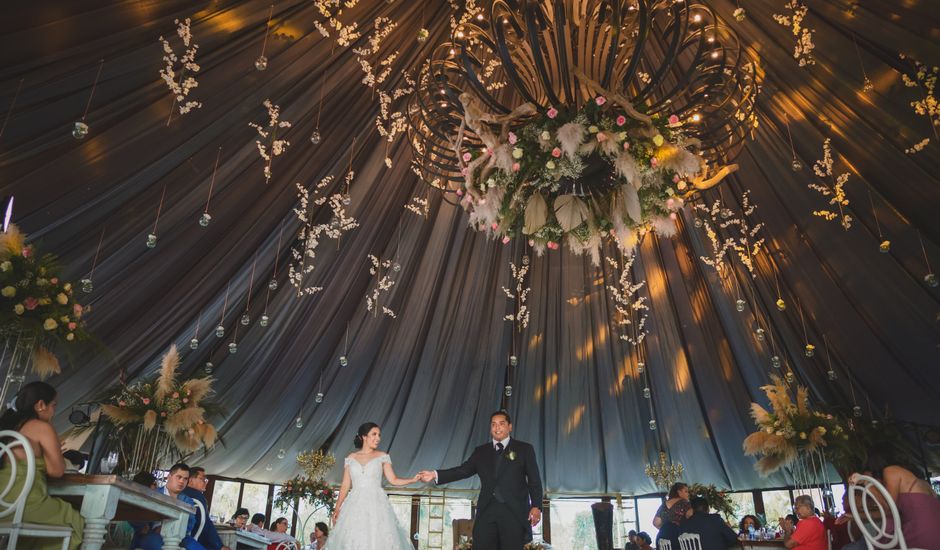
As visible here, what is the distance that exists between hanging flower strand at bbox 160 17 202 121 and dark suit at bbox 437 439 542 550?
9.28ft

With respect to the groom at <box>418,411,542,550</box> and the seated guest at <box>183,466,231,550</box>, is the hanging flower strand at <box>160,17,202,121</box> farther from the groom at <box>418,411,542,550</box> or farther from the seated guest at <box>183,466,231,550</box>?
the groom at <box>418,411,542,550</box>

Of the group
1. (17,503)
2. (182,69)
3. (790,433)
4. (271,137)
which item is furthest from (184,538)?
(790,433)

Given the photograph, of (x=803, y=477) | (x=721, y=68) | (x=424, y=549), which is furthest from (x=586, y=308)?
(x=424, y=549)

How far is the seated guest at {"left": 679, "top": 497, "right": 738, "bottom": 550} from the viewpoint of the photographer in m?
4.38

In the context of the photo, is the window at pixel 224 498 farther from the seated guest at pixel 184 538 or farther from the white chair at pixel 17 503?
the white chair at pixel 17 503

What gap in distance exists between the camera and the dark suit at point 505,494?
11.6 ft

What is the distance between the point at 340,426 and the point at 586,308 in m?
4.03

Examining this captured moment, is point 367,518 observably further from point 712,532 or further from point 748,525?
point 748,525

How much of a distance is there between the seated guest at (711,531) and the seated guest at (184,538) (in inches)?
131

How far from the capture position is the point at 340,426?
8.90 metres

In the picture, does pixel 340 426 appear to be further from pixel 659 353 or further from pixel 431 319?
pixel 659 353

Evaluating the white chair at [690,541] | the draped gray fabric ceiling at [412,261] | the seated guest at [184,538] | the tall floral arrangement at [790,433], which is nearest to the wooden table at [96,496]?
the seated guest at [184,538]

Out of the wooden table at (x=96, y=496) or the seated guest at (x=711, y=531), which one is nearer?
the wooden table at (x=96, y=496)

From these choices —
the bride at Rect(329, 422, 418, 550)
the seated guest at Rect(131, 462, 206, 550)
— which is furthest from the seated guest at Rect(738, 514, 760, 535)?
the seated guest at Rect(131, 462, 206, 550)
